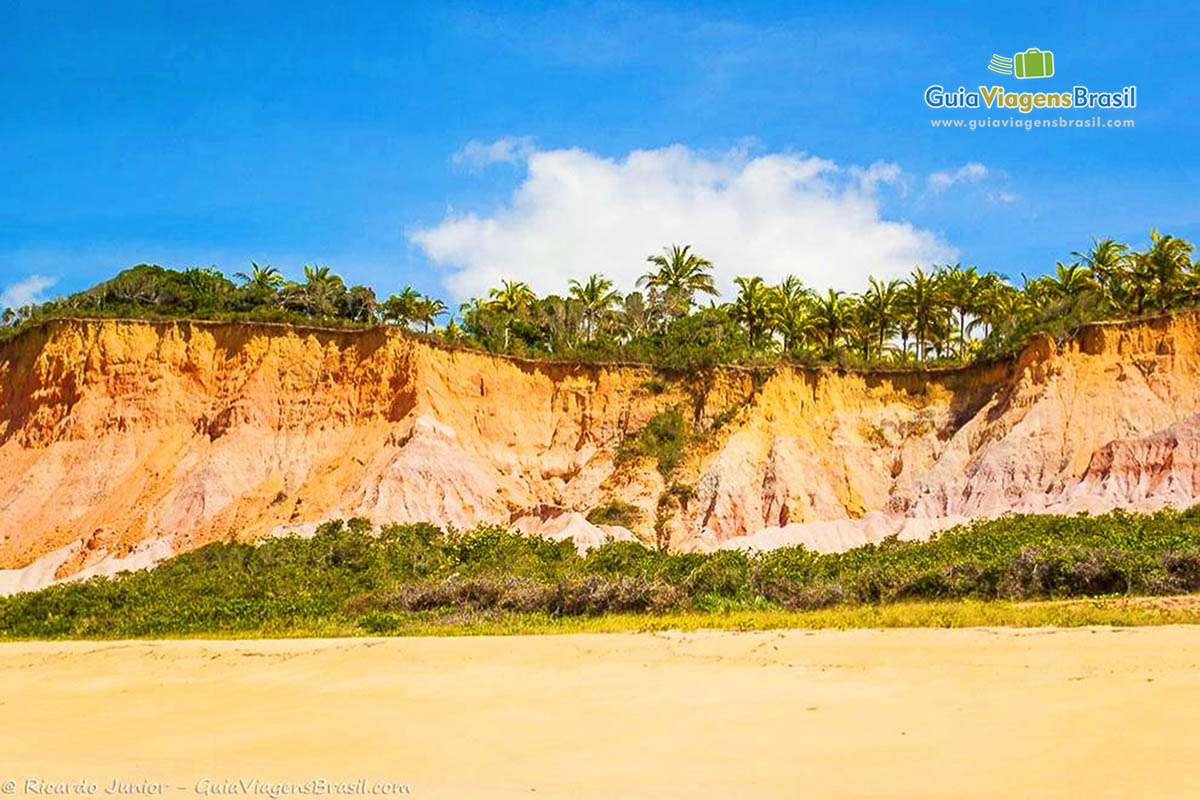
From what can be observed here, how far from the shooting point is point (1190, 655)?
11719 mm

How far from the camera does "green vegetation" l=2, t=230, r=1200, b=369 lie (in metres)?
48.0

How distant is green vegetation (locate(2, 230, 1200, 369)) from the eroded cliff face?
158 cm

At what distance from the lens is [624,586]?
22844 millimetres

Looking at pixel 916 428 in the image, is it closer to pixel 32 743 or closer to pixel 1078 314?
pixel 1078 314

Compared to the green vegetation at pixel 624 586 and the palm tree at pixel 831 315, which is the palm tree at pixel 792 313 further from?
the green vegetation at pixel 624 586

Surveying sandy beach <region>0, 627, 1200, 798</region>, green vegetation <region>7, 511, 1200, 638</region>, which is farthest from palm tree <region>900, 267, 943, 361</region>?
sandy beach <region>0, 627, 1200, 798</region>

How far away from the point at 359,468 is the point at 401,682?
29958mm

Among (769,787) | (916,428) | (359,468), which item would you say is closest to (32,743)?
(769,787)

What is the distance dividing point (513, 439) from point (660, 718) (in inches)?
1499

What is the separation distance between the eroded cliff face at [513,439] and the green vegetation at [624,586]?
6427 millimetres

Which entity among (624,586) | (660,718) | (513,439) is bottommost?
(660,718)

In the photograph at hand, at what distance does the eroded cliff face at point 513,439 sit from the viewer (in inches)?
1586

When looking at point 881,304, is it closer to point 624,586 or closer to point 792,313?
point 792,313

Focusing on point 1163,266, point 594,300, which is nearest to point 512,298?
point 594,300
